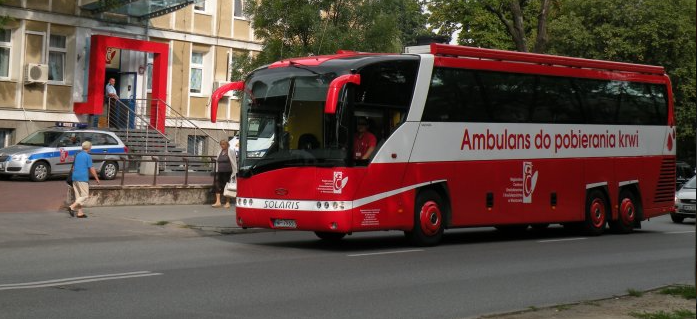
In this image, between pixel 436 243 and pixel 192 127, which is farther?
pixel 192 127

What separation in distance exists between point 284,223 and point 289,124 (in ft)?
5.49

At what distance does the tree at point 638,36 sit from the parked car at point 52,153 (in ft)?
83.8

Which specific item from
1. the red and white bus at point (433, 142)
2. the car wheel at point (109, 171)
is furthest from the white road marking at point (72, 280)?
the car wheel at point (109, 171)

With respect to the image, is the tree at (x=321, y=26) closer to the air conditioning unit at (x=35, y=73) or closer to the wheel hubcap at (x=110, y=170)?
the wheel hubcap at (x=110, y=170)

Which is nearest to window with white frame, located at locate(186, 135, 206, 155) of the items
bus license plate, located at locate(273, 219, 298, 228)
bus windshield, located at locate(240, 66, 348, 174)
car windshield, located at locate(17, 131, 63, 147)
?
car windshield, located at locate(17, 131, 63, 147)

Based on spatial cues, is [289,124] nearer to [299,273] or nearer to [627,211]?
[299,273]

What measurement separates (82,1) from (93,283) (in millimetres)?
25351

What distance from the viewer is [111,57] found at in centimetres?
3816

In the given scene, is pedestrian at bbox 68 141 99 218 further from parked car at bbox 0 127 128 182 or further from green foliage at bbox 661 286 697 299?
green foliage at bbox 661 286 697 299

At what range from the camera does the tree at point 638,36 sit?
47.4 meters

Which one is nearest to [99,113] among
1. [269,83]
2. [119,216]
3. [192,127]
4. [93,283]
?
[192,127]

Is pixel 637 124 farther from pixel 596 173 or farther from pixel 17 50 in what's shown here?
pixel 17 50

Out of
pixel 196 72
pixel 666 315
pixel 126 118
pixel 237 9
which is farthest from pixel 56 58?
pixel 666 315

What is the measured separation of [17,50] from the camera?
34.1 m
